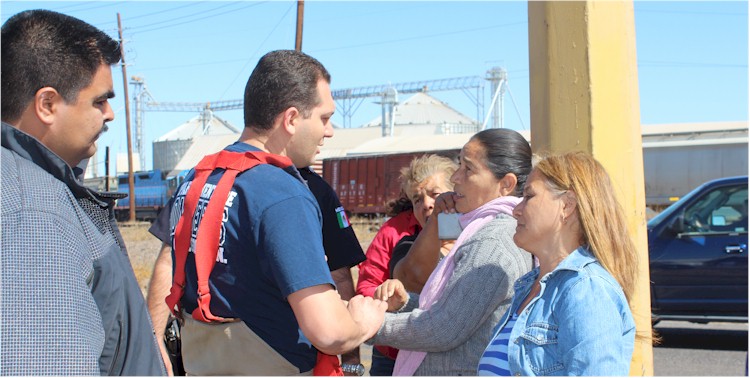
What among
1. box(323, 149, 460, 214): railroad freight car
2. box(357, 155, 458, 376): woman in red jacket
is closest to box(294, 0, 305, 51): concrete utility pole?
box(323, 149, 460, 214): railroad freight car

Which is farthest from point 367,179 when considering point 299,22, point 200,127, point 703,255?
point 200,127

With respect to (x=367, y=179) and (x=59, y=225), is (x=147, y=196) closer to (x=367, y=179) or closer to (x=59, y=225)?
(x=367, y=179)

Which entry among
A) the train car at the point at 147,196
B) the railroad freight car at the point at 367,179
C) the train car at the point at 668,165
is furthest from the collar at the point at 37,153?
the train car at the point at 147,196

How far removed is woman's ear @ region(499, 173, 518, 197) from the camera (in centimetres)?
337

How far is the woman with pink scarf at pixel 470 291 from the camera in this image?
296 cm

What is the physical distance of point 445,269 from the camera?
312cm

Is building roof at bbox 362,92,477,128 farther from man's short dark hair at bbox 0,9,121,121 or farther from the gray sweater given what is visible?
man's short dark hair at bbox 0,9,121,121

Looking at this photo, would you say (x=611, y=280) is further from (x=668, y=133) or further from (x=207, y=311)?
(x=668, y=133)

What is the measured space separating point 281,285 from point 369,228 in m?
28.4

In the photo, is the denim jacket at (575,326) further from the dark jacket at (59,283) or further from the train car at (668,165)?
the train car at (668,165)

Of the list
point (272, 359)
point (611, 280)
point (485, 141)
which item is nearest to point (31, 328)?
point (272, 359)

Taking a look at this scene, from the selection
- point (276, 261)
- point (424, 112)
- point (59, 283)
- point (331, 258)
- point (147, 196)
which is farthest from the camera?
point (424, 112)

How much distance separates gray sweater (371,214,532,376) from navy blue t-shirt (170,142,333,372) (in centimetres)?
43

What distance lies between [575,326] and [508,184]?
42.9 inches
